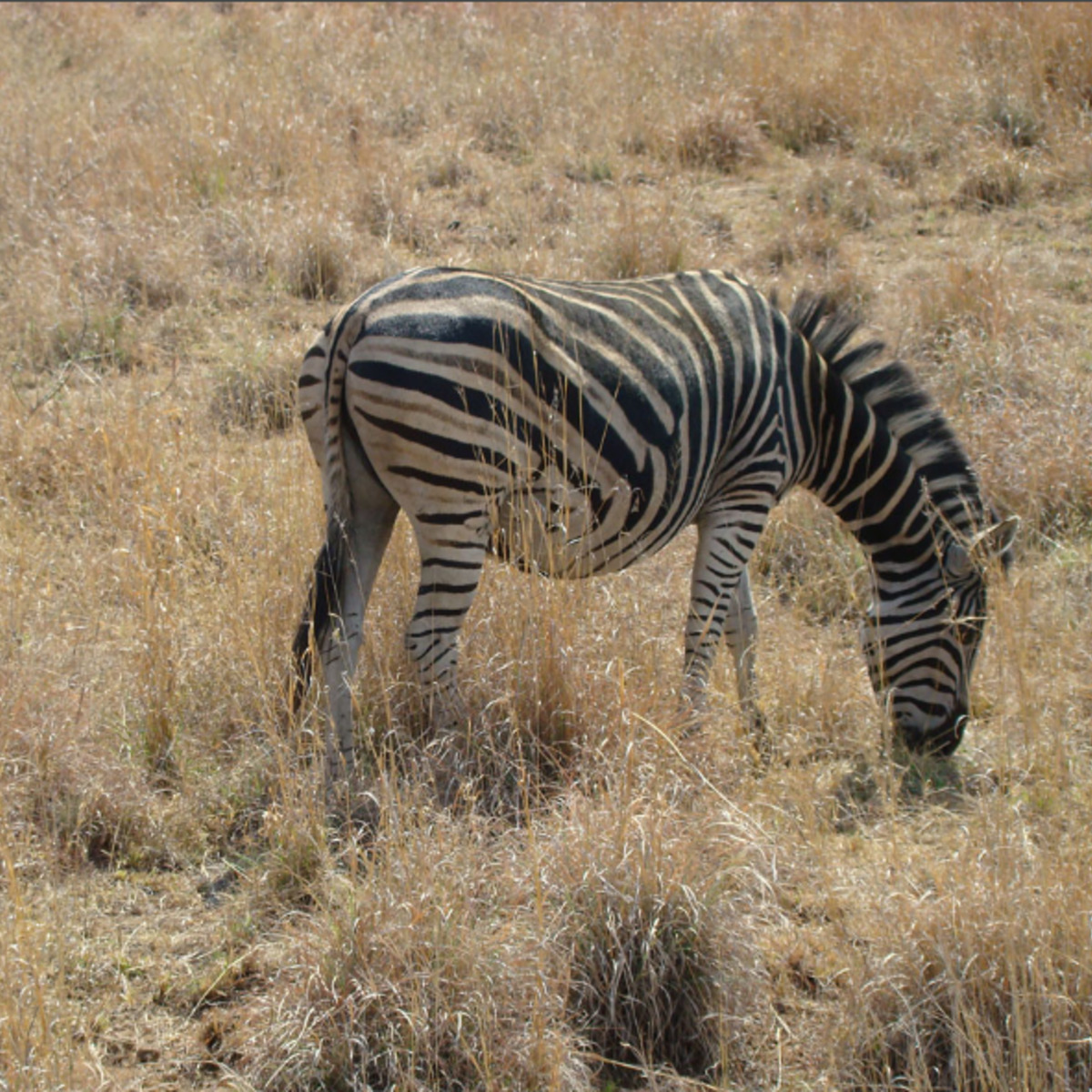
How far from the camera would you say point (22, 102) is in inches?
428

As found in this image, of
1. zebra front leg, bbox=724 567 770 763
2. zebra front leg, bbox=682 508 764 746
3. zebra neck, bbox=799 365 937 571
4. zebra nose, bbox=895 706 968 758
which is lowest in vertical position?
zebra nose, bbox=895 706 968 758

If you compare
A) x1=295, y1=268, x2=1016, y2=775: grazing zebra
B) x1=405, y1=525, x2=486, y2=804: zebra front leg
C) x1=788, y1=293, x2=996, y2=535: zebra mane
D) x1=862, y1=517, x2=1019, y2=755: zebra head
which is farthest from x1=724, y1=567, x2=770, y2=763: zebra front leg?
x1=405, y1=525, x2=486, y2=804: zebra front leg

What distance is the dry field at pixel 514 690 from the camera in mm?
3230

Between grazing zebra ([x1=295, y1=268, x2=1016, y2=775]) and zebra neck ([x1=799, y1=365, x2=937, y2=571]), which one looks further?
zebra neck ([x1=799, y1=365, x2=937, y2=571])

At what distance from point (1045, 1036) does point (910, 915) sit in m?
0.44

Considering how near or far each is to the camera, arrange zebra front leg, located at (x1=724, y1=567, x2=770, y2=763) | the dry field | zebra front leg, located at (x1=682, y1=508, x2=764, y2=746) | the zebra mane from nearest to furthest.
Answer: the dry field < zebra front leg, located at (x1=682, y1=508, x2=764, y2=746) < zebra front leg, located at (x1=724, y1=567, x2=770, y2=763) < the zebra mane

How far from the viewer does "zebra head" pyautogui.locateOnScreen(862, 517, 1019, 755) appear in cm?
515

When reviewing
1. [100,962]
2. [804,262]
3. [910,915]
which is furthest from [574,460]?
[804,262]

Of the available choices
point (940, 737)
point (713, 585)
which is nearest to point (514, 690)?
point (713, 585)

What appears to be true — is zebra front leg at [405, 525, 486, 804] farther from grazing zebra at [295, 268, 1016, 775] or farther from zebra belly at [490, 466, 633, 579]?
zebra belly at [490, 466, 633, 579]

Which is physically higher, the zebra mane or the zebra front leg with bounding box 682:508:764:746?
the zebra mane

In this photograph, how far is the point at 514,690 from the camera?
4406 mm

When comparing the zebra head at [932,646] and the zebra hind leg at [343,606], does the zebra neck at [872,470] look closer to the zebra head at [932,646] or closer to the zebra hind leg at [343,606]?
the zebra head at [932,646]

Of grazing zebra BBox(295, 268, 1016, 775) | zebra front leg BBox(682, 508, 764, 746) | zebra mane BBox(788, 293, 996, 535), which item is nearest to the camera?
grazing zebra BBox(295, 268, 1016, 775)
